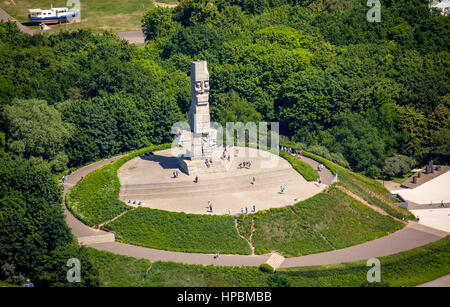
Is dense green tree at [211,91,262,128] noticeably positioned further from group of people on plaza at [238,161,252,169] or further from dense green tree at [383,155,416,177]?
dense green tree at [383,155,416,177]

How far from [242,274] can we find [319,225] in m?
13.0

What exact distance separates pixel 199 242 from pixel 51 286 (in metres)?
17.4

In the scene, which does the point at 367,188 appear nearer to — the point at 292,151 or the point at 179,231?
the point at 292,151

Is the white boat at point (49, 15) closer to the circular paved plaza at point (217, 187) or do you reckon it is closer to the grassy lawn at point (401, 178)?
the circular paved plaza at point (217, 187)

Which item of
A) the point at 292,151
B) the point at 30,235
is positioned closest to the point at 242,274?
the point at 30,235

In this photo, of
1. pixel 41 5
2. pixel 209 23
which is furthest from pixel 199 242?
pixel 41 5

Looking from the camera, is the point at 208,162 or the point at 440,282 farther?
the point at 208,162

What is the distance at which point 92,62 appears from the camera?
114m

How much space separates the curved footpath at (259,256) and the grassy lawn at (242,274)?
4.24 ft

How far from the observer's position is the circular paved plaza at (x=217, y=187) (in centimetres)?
8250

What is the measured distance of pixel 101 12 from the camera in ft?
545

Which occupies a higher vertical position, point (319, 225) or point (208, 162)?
point (208, 162)

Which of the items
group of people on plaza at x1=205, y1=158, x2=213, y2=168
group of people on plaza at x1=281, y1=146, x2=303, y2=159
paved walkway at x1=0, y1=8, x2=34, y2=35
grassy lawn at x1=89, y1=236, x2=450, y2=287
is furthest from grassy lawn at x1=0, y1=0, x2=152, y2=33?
grassy lawn at x1=89, y1=236, x2=450, y2=287
